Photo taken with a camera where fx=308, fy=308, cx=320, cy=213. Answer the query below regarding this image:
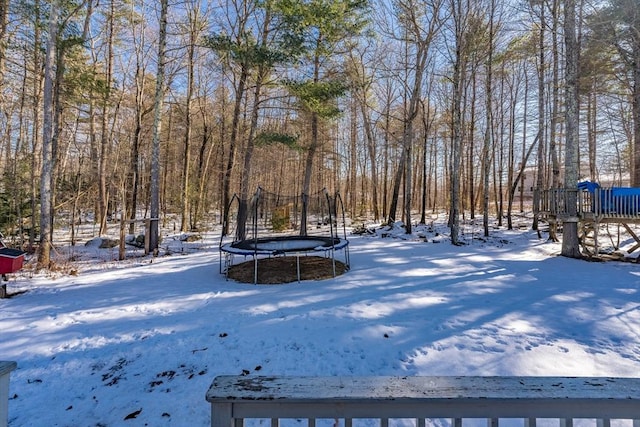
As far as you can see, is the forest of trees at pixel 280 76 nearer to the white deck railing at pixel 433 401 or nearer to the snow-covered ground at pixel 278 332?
the snow-covered ground at pixel 278 332

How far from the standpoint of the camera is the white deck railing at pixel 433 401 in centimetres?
100

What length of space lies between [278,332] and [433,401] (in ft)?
9.53

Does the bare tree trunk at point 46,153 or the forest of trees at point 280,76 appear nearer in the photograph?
the bare tree trunk at point 46,153

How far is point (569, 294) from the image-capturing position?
4902 mm

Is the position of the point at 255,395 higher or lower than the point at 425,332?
higher

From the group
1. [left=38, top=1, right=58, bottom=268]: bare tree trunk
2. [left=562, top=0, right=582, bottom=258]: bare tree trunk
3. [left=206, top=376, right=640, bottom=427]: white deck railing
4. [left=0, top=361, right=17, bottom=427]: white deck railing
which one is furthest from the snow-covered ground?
[left=206, top=376, right=640, bottom=427]: white deck railing

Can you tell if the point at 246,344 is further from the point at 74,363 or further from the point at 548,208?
the point at 548,208

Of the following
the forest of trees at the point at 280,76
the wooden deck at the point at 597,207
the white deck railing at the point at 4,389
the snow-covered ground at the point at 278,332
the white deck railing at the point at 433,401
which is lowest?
the snow-covered ground at the point at 278,332

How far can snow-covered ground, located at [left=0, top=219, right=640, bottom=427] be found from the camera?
2.77m

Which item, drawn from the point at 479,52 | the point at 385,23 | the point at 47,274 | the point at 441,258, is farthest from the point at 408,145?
the point at 47,274

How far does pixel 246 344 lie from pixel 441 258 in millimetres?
5810

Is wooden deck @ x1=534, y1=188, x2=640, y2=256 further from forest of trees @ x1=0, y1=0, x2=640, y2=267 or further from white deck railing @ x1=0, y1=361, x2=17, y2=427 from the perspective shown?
white deck railing @ x1=0, y1=361, x2=17, y2=427

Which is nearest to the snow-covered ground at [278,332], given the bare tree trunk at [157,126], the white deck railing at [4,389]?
the white deck railing at [4,389]

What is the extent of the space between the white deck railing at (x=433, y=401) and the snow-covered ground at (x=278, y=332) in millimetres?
1771
